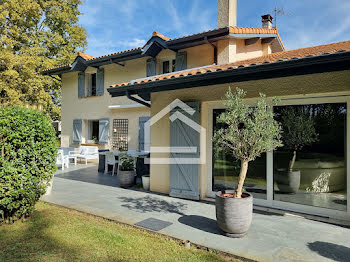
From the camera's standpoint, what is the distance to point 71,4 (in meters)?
19.7

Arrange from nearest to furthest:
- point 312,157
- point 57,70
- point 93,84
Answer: point 312,157
point 93,84
point 57,70

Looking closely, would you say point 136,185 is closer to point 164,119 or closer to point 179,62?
point 164,119

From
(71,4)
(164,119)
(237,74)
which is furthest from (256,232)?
(71,4)

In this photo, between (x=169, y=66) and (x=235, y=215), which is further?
(x=169, y=66)

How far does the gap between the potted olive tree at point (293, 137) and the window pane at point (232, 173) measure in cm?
39

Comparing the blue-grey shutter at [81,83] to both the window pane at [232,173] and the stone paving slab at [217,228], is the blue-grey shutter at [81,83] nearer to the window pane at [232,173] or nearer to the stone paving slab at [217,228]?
the stone paving slab at [217,228]

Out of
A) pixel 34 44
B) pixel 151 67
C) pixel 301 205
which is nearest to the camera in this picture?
pixel 301 205

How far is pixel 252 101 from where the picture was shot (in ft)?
19.2

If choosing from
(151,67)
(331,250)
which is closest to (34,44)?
(151,67)

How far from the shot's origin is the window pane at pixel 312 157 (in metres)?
5.06

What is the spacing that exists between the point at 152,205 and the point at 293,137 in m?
3.70

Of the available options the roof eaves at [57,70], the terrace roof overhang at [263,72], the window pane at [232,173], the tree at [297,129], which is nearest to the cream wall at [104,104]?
the roof eaves at [57,70]

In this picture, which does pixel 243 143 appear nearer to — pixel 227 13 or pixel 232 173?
pixel 232 173

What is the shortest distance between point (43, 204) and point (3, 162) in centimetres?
220
